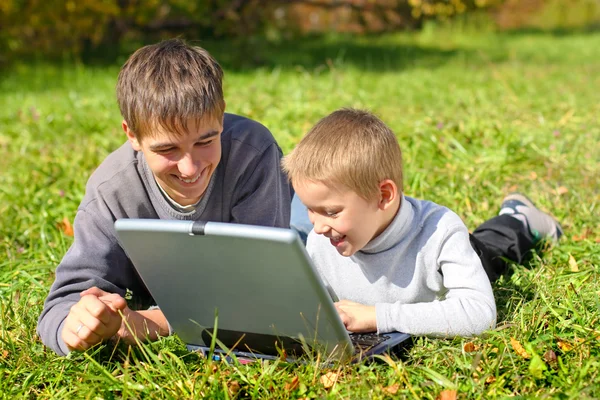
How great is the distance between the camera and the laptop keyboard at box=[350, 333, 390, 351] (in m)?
2.37

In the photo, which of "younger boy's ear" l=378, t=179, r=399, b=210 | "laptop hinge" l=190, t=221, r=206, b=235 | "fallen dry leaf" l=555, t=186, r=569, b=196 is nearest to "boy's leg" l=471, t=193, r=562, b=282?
"fallen dry leaf" l=555, t=186, r=569, b=196

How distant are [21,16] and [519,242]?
7716 mm

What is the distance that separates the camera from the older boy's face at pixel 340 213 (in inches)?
96.0

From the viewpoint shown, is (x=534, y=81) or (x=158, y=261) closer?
(x=158, y=261)

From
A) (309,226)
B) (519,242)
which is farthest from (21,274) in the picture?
(519,242)

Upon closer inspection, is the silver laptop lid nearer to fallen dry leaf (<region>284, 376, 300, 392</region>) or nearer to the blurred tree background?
fallen dry leaf (<region>284, 376, 300, 392</region>)

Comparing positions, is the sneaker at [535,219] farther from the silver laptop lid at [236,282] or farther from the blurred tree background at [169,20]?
the blurred tree background at [169,20]

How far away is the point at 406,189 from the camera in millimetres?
4039

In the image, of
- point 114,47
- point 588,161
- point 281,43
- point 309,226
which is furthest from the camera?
point 281,43

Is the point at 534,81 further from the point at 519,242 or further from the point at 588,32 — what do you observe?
the point at 588,32

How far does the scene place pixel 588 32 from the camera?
15461mm

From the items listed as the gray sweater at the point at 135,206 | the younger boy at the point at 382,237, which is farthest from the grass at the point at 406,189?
the gray sweater at the point at 135,206

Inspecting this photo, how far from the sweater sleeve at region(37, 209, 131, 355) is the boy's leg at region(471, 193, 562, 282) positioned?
141 cm

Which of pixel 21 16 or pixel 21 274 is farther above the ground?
pixel 21 16
